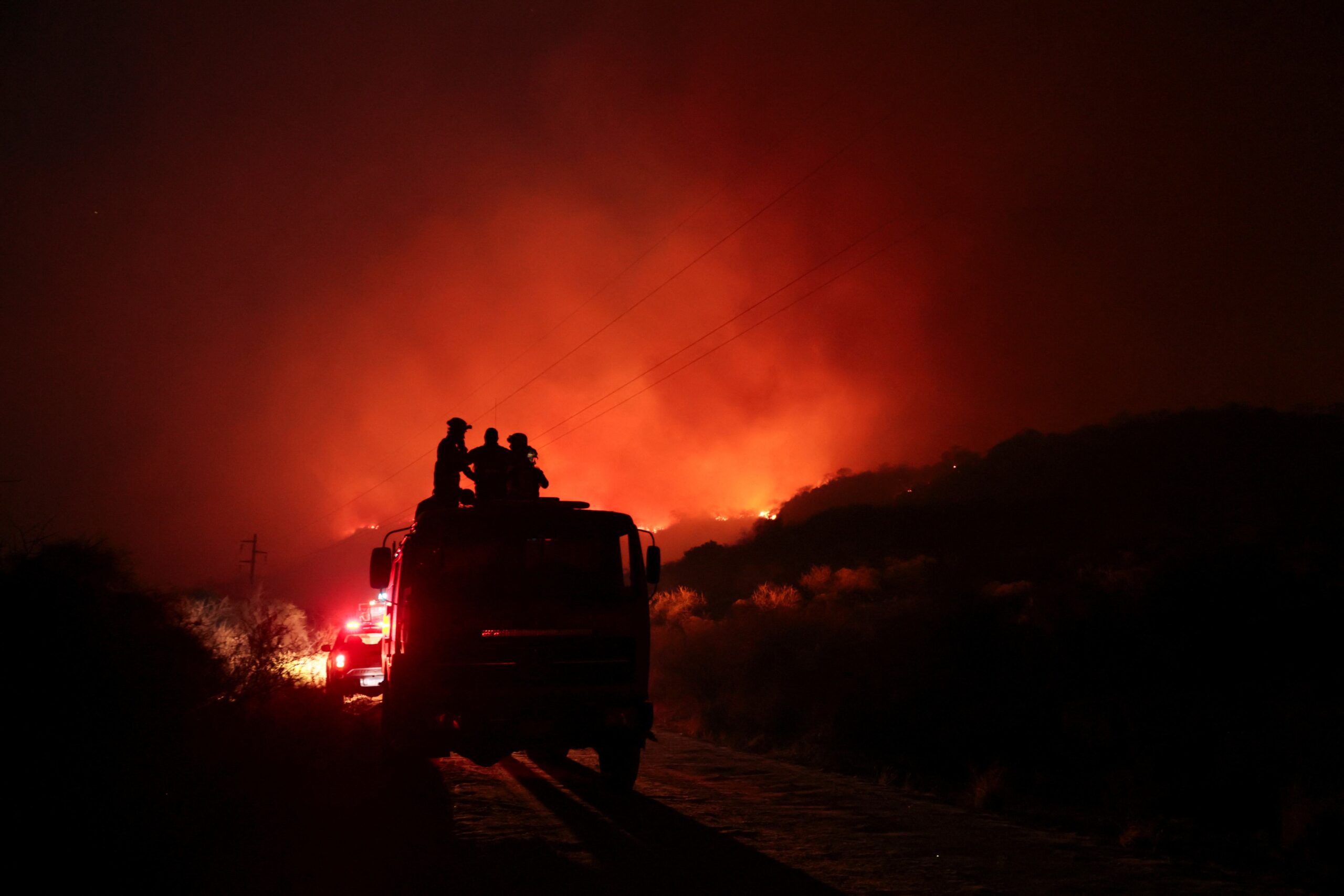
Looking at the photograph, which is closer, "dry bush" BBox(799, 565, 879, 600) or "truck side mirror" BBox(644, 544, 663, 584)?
"truck side mirror" BBox(644, 544, 663, 584)

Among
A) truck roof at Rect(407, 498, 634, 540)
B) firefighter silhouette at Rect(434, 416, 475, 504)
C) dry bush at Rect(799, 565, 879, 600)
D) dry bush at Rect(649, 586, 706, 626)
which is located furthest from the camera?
dry bush at Rect(649, 586, 706, 626)

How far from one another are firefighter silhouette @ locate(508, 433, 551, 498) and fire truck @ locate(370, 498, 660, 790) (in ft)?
8.94

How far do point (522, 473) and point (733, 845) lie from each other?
20.4 ft

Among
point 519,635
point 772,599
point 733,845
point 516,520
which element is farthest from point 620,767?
point 772,599

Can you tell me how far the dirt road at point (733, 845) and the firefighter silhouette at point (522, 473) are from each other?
12.2ft

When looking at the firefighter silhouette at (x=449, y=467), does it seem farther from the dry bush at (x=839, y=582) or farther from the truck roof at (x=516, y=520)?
the dry bush at (x=839, y=582)

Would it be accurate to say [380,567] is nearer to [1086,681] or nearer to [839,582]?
[1086,681]

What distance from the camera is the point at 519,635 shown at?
354 inches

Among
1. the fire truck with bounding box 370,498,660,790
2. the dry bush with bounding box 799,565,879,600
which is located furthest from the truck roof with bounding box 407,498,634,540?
the dry bush with bounding box 799,565,879,600

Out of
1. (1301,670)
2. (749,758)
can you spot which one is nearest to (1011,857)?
(749,758)

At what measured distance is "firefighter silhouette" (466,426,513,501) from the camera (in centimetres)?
1261

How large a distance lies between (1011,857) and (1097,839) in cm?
156

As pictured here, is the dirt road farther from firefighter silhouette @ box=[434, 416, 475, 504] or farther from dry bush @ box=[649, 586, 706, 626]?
dry bush @ box=[649, 586, 706, 626]

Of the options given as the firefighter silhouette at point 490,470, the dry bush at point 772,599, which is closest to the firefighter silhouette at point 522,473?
the firefighter silhouette at point 490,470
